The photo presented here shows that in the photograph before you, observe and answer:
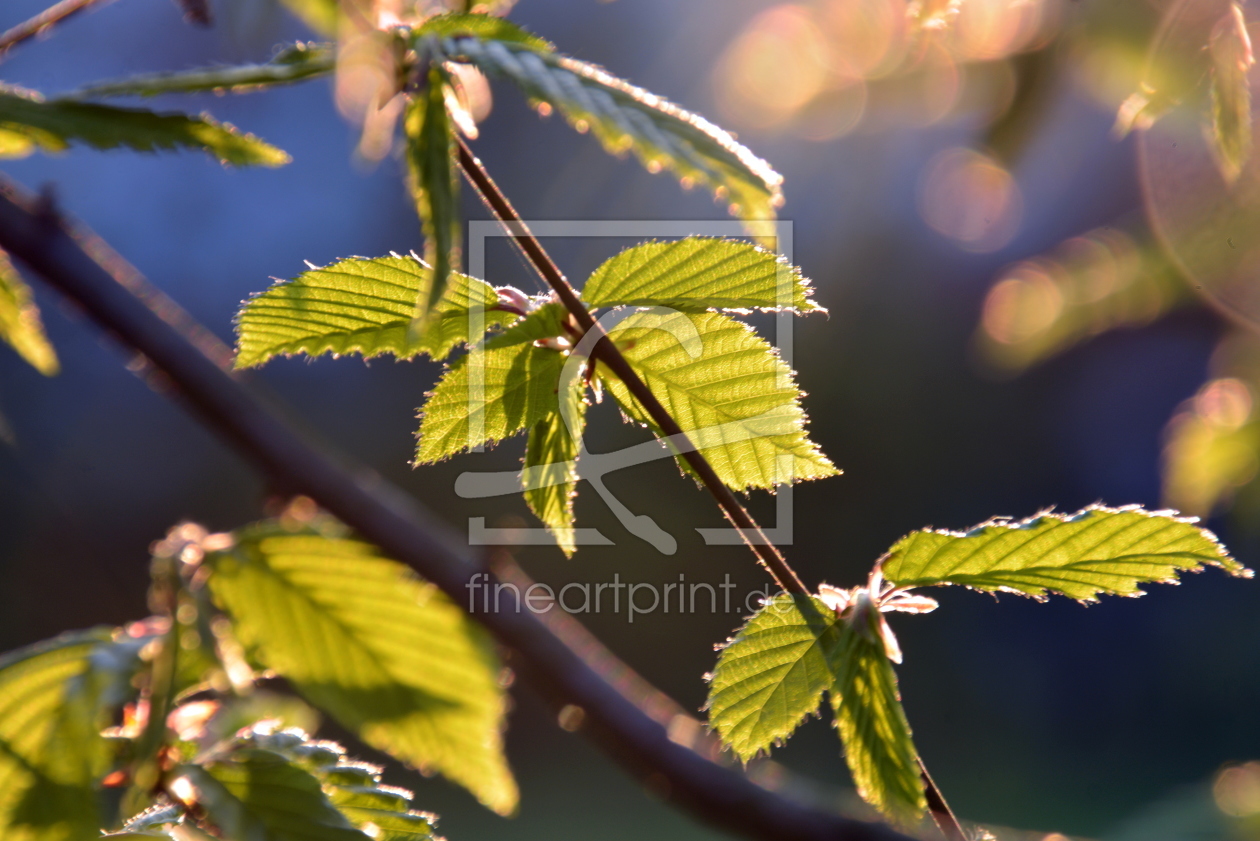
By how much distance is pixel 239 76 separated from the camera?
0.43 metres

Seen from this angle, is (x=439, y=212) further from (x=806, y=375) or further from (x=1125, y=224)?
(x=806, y=375)

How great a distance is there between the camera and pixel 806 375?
5816 millimetres

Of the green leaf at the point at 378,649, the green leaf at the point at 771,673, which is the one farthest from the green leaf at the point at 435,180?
the green leaf at the point at 771,673

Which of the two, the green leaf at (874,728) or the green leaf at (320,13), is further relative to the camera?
the green leaf at (320,13)

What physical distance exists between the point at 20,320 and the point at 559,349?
0.36 metres

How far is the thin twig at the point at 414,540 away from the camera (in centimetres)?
32

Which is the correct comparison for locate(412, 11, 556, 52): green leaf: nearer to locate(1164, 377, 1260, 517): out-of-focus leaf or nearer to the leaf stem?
the leaf stem

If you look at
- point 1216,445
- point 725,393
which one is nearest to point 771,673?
point 725,393

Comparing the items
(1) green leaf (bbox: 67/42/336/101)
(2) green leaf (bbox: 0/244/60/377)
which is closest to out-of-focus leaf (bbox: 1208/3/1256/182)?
(1) green leaf (bbox: 67/42/336/101)

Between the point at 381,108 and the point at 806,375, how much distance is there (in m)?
5.58

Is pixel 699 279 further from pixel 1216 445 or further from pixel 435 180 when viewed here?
pixel 1216 445

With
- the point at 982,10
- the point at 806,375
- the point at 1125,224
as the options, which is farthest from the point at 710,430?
the point at 806,375

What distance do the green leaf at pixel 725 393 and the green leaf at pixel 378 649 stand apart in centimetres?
15

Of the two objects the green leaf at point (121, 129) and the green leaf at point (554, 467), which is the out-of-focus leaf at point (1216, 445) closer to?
the green leaf at point (554, 467)
